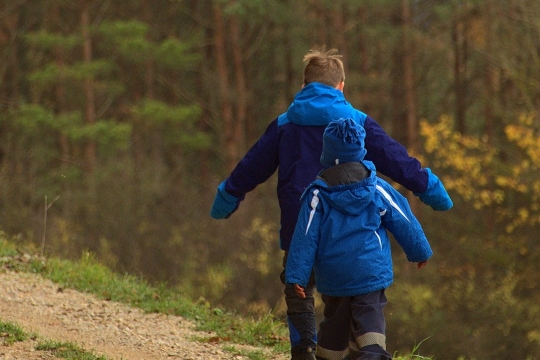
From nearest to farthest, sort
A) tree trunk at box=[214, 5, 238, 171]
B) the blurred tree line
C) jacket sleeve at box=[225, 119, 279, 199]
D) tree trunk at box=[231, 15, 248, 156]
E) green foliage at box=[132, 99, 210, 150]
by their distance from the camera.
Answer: jacket sleeve at box=[225, 119, 279, 199] → the blurred tree line → tree trunk at box=[214, 5, 238, 171] → tree trunk at box=[231, 15, 248, 156] → green foliage at box=[132, 99, 210, 150]

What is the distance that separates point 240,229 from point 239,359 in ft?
44.3

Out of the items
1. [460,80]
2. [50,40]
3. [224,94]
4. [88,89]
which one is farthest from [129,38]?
[460,80]

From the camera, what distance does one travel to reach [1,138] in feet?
83.3

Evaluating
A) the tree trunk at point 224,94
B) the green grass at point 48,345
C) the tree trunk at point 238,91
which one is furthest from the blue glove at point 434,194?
the tree trunk at point 238,91

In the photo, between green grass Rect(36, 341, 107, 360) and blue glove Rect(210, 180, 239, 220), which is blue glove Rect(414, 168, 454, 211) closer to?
blue glove Rect(210, 180, 239, 220)

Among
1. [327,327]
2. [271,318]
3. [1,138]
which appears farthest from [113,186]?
[327,327]

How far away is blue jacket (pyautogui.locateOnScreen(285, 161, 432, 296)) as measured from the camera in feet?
14.3

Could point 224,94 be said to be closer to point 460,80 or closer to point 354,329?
point 460,80

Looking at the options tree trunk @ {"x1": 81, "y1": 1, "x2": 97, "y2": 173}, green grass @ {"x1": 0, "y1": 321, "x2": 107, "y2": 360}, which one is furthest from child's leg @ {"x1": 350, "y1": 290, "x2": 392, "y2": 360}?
tree trunk @ {"x1": 81, "y1": 1, "x2": 97, "y2": 173}

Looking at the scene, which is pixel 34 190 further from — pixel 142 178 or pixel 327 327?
pixel 327 327

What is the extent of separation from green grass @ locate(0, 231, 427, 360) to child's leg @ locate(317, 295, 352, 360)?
3.63ft

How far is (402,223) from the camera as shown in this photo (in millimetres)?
4445

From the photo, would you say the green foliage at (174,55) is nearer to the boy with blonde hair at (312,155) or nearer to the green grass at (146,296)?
the green grass at (146,296)

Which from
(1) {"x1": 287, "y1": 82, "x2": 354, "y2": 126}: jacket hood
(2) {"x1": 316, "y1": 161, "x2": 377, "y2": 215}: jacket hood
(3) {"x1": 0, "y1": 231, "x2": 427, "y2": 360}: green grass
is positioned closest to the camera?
(2) {"x1": 316, "y1": 161, "x2": 377, "y2": 215}: jacket hood
